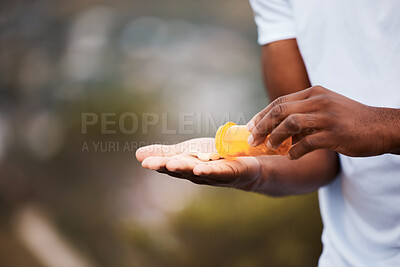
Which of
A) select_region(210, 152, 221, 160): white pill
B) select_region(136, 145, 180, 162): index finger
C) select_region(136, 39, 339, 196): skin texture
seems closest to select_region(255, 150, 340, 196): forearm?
select_region(136, 39, 339, 196): skin texture

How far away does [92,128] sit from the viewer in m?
2.78

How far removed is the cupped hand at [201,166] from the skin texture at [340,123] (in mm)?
152

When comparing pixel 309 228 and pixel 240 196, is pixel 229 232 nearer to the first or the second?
pixel 240 196

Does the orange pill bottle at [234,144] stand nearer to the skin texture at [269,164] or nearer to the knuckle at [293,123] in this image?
the skin texture at [269,164]

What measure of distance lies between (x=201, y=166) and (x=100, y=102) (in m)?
2.15

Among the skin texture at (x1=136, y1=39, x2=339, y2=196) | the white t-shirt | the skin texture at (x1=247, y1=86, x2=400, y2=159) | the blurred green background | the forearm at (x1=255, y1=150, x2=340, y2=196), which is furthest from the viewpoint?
the blurred green background

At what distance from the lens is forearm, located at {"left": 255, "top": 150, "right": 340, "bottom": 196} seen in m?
0.97

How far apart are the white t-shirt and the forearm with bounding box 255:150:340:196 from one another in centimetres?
4

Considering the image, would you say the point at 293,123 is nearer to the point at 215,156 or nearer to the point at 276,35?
the point at 215,156

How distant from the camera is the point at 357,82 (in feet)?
3.01

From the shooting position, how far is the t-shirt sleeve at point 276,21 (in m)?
1.06

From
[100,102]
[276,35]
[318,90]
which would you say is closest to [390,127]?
[318,90]

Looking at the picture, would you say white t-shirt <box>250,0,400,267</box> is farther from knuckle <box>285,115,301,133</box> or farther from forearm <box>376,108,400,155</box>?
knuckle <box>285,115,301,133</box>

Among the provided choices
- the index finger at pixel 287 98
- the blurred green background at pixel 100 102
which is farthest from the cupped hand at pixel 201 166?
the blurred green background at pixel 100 102
